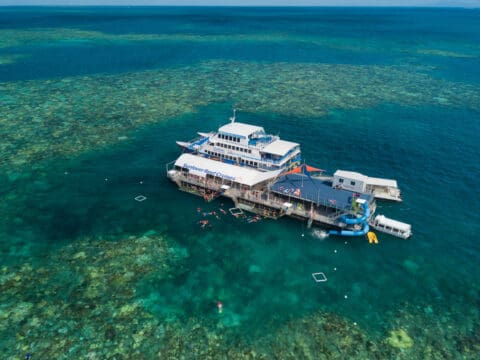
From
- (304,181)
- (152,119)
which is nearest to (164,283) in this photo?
(304,181)

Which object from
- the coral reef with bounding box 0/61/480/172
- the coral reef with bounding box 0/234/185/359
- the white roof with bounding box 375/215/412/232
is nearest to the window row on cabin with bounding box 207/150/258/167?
the coral reef with bounding box 0/234/185/359

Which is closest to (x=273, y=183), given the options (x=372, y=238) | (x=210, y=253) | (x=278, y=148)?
(x=278, y=148)

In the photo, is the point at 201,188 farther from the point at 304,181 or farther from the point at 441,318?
the point at 441,318

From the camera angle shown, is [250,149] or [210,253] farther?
[250,149]

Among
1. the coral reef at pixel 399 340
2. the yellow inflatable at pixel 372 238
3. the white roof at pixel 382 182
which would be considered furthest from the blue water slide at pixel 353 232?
the coral reef at pixel 399 340

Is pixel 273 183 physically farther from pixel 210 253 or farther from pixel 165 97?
pixel 165 97

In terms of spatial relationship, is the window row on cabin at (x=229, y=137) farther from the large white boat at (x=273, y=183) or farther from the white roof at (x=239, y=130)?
the white roof at (x=239, y=130)

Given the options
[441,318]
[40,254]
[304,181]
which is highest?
[304,181]
